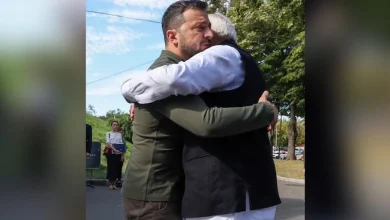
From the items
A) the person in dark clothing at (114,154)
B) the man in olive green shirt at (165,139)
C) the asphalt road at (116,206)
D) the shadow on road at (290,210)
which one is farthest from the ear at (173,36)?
the person in dark clothing at (114,154)

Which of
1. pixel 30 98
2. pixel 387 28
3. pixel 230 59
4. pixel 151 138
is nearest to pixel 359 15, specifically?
pixel 387 28

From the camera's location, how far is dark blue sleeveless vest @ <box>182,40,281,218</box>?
5.12ft

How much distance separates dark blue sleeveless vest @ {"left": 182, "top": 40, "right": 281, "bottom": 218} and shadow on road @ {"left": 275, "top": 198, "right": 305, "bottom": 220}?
4.50 m

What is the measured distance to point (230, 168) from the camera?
157cm

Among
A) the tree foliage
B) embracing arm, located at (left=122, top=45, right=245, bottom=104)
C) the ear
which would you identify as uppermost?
the tree foliage

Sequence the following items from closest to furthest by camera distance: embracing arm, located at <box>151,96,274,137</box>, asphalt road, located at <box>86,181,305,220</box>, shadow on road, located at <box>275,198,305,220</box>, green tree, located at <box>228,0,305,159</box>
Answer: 1. embracing arm, located at <box>151,96,274,137</box>
2. shadow on road, located at <box>275,198,305,220</box>
3. asphalt road, located at <box>86,181,305,220</box>
4. green tree, located at <box>228,0,305,159</box>

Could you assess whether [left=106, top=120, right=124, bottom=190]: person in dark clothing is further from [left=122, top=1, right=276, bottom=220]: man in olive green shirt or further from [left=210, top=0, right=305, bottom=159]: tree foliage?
[left=122, top=1, right=276, bottom=220]: man in olive green shirt

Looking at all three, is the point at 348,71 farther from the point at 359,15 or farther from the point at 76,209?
the point at 76,209

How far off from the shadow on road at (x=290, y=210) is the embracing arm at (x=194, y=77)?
461 centimetres

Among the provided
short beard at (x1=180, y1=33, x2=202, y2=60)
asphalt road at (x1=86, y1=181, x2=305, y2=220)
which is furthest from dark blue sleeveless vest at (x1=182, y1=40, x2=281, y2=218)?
asphalt road at (x1=86, y1=181, x2=305, y2=220)

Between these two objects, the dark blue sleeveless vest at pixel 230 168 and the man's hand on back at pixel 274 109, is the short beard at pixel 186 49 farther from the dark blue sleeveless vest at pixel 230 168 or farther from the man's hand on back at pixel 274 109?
the man's hand on back at pixel 274 109

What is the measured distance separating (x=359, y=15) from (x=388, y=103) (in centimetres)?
27

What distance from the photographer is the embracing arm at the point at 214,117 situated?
152 centimetres

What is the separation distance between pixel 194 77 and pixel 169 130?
243mm
